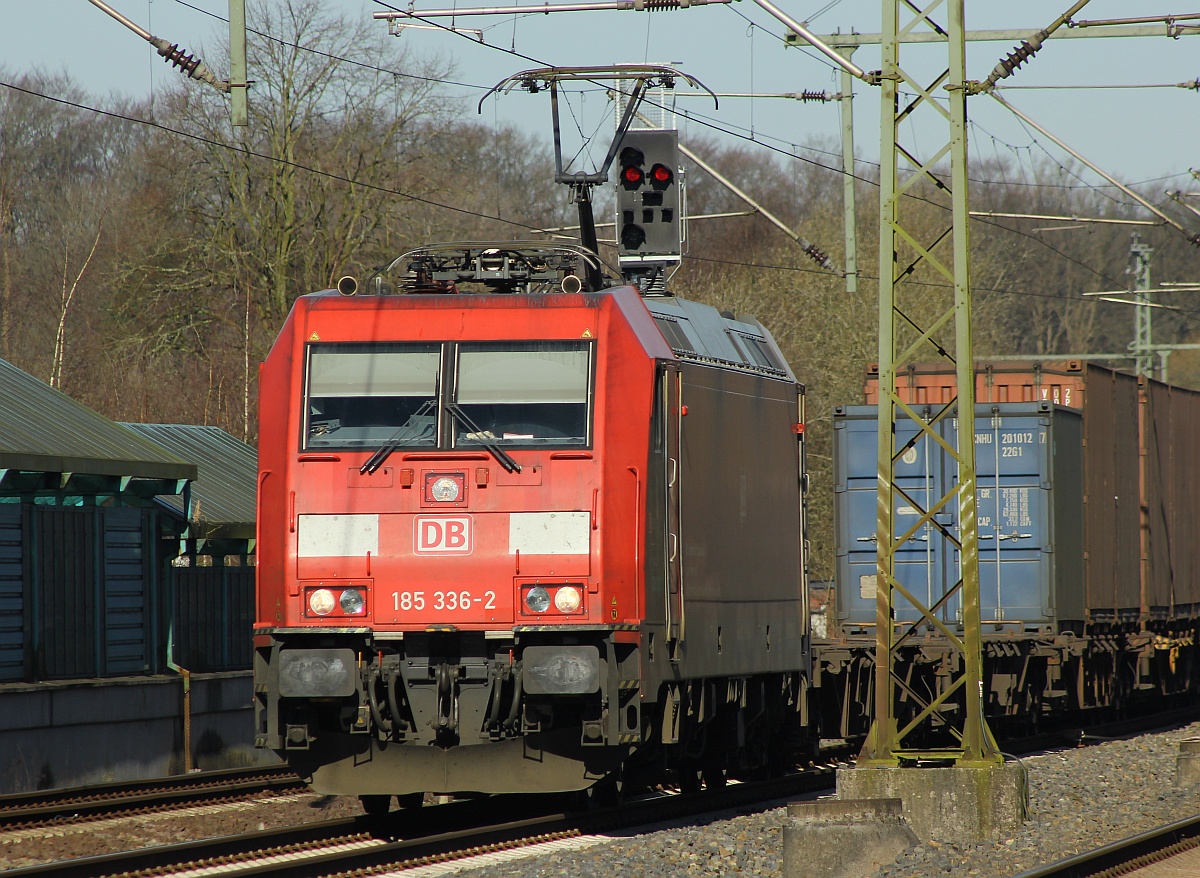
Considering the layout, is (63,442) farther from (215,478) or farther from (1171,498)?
(1171,498)

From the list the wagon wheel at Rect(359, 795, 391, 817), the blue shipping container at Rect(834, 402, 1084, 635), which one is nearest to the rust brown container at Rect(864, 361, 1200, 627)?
the blue shipping container at Rect(834, 402, 1084, 635)

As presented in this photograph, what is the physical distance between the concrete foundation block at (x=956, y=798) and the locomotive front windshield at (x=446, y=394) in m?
3.27

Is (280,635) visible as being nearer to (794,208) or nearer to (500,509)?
(500,509)

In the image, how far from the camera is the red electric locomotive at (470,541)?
11164 millimetres

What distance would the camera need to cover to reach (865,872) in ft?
34.6

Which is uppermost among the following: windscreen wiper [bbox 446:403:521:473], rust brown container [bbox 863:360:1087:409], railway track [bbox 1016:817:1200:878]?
rust brown container [bbox 863:360:1087:409]

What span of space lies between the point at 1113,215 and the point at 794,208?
11858 mm

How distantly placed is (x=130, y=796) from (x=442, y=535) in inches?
218

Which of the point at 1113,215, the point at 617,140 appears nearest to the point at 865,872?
the point at 617,140

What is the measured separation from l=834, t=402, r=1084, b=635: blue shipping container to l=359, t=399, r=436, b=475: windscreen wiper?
817 centimetres

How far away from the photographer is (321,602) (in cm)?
1131

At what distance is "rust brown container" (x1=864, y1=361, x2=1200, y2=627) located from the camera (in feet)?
66.2

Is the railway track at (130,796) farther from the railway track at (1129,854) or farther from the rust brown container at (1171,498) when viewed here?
the rust brown container at (1171,498)

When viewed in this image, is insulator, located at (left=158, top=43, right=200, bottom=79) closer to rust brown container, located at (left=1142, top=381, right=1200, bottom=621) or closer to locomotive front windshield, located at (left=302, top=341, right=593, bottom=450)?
locomotive front windshield, located at (left=302, top=341, right=593, bottom=450)
